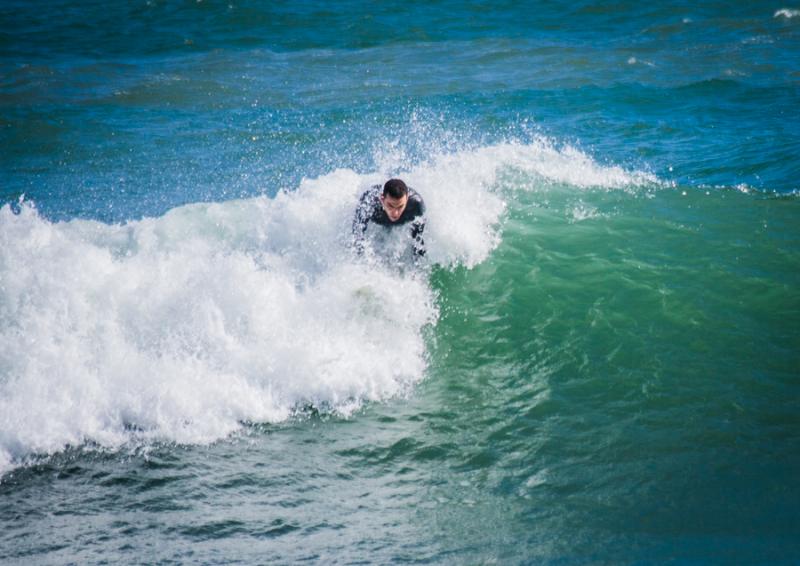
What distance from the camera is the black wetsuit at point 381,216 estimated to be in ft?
24.1

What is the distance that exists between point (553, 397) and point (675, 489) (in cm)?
138

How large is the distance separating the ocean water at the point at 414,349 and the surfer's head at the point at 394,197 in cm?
60

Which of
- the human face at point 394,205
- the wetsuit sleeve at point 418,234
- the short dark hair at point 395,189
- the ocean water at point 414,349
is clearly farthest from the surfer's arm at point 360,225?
the short dark hair at point 395,189

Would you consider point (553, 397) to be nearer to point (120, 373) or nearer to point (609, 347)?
point (609, 347)

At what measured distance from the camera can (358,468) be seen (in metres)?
5.11

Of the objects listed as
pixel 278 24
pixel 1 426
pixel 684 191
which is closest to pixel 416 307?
pixel 1 426

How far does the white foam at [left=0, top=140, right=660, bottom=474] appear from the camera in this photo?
5.64m

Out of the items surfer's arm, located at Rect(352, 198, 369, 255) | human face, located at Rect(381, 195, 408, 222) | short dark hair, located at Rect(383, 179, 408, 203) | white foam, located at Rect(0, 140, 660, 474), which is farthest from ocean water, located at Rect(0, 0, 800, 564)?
short dark hair, located at Rect(383, 179, 408, 203)

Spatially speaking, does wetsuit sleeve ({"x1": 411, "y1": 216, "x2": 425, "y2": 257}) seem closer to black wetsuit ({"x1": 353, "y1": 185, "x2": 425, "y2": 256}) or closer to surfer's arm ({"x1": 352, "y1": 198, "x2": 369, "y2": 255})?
black wetsuit ({"x1": 353, "y1": 185, "x2": 425, "y2": 256})

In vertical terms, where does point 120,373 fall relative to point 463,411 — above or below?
above

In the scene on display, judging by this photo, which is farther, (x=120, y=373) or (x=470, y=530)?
(x=120, y=373)

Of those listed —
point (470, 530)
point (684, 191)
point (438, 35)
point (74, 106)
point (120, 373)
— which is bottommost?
point (470, 530)

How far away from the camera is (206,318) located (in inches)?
261

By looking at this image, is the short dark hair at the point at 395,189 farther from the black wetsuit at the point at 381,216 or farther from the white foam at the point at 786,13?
the white foam at the point at 786,13
